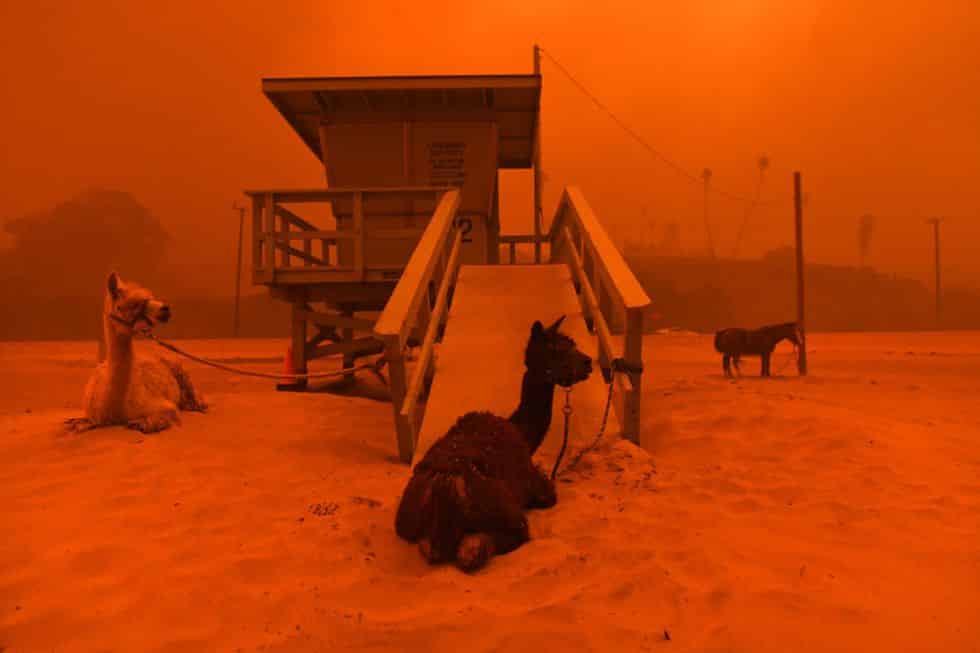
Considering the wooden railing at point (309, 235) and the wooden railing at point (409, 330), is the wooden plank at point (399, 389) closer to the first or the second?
the wooden railing at point (409, 330)

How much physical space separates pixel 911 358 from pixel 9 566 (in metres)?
15.7

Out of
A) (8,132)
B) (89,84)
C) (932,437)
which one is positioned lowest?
(932,437)

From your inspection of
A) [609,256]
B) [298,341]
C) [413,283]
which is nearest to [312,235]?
[298,341]

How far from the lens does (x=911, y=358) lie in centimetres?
1312

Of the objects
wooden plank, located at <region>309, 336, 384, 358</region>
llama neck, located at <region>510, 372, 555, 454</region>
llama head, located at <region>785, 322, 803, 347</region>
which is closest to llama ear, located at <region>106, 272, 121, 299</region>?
llama neck, located at <region>510, 372, 555, 454</region>

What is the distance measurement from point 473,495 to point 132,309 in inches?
124

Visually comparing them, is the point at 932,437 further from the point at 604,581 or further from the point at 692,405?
the point at 604,581

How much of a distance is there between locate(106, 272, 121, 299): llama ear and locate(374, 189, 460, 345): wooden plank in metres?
1.97

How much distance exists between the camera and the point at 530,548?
8.87ft

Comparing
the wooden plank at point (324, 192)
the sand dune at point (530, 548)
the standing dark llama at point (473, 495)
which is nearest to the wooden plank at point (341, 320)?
the wooden plank at point (324, 192)

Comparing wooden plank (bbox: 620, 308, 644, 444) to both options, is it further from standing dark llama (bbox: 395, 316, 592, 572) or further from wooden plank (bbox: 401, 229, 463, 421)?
wooden plank (bbox: 401, 229, 463, 421)

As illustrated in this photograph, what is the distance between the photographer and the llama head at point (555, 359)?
3.62m

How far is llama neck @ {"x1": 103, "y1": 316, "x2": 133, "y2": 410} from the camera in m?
4.40

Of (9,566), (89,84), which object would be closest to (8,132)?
(89,84)
